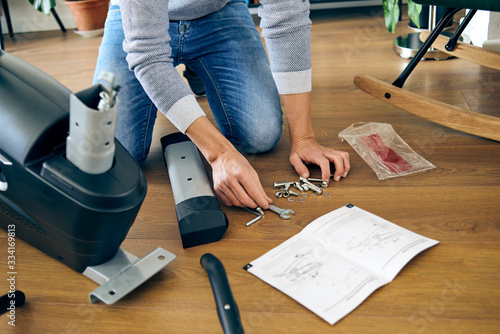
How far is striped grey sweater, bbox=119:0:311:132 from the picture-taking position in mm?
986

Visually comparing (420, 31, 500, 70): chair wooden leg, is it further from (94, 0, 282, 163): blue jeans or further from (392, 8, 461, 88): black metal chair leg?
(94, 0, 282, 163): blue jeans

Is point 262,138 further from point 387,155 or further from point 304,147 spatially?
point 387,155

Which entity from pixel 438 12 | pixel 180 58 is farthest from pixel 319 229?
pixel 438 12

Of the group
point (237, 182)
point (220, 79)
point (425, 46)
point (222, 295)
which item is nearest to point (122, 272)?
point (222, 295)

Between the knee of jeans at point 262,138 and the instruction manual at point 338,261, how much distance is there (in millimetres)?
360

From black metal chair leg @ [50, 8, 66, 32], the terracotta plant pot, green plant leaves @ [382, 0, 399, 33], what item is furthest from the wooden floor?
black metal chair leg @ [50, 8, 66, 32]

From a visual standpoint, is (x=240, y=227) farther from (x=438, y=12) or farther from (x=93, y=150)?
(x=438, y=12)

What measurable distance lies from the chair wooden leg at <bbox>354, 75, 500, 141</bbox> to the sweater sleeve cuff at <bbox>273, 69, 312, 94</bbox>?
1.17 ft

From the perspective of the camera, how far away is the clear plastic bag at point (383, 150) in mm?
1157

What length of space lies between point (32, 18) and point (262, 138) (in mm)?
2582

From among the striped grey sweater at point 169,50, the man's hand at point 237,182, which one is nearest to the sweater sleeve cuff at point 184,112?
the striped grey sweater at point 169,50

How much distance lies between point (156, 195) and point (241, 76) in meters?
0.41

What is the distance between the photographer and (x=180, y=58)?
132cm

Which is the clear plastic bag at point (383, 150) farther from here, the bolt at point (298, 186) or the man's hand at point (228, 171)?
the man's hand at point (228, 171)
